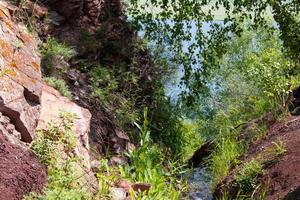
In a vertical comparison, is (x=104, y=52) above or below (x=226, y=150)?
above

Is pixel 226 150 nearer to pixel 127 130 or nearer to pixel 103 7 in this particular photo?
pixel 127 130

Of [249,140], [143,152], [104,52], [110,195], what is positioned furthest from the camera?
[104,52]

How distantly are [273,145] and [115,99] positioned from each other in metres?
2.64

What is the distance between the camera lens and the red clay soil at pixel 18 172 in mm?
4031

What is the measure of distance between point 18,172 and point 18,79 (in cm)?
136

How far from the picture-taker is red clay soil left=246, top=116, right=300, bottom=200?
6.64m

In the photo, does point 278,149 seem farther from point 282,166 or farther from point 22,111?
point 22,111

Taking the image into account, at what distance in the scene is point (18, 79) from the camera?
5344 millimetres

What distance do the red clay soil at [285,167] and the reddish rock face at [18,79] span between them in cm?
303

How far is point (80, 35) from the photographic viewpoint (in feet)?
33.0

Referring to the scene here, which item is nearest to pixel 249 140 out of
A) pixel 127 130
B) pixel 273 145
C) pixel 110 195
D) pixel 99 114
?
pixel 273 145

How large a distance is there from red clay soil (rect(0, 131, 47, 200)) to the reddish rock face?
408mm

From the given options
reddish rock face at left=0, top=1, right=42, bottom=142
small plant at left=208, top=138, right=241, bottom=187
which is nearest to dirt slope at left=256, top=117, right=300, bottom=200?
small plant at left=208, top=138, right=241, bottom=187

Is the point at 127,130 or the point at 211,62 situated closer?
the point at 127,130
